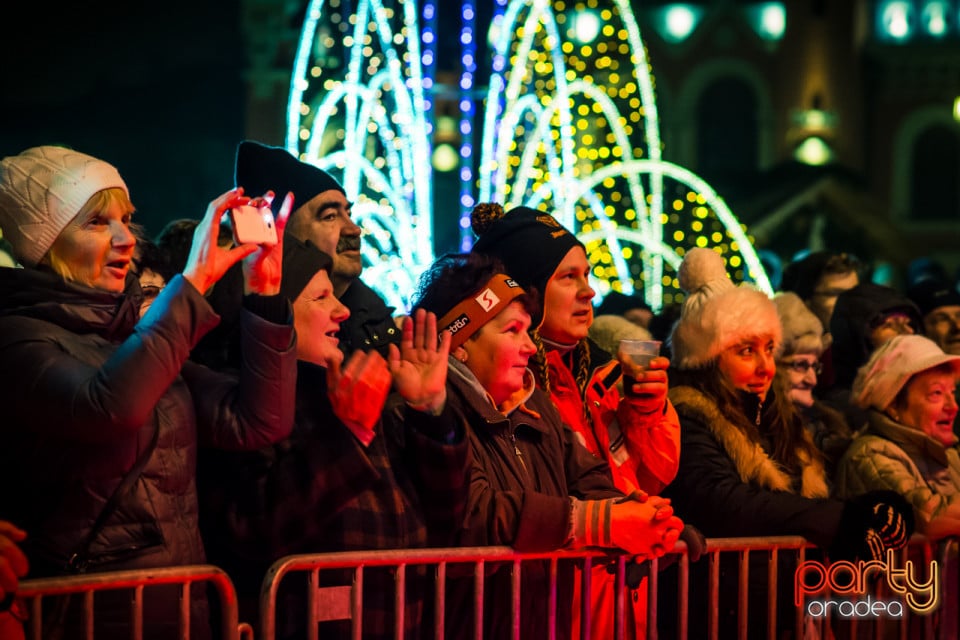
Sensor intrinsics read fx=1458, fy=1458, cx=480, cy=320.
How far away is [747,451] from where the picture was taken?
5387 mm

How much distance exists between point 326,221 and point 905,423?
2.58 metres

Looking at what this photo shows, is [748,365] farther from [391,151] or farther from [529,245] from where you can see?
[391,151]

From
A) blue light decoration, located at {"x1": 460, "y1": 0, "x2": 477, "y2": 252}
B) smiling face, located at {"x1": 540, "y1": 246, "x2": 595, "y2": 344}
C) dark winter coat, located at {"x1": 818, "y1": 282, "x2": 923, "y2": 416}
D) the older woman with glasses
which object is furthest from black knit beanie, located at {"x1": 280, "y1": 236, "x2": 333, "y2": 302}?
blue light decoration, located at {"x1": 460, "y1": 0, "x2": 477, "y2": 252}

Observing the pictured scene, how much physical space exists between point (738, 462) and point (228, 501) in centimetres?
203

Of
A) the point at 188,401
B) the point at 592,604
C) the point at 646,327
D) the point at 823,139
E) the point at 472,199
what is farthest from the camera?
the point at 823,139

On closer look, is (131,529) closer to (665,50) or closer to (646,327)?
(646,327)

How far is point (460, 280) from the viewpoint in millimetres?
4812

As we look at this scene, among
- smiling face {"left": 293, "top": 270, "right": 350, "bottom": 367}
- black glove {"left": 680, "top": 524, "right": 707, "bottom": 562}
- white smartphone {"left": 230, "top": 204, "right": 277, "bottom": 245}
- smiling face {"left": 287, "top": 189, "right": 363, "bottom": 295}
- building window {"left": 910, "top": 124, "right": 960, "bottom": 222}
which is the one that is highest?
building window {"left": 910, "top": 124, "right": 960, "bottom": 222}

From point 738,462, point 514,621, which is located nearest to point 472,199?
point 738,462

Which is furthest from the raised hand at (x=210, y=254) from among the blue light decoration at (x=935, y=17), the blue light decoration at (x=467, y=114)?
the blue light decoration at (x=935, y=17)

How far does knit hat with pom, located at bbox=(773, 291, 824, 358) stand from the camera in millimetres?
6750

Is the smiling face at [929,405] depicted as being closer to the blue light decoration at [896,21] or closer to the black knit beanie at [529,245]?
the black knit beanie at [529,245]

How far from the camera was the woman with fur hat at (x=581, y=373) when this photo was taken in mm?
5055

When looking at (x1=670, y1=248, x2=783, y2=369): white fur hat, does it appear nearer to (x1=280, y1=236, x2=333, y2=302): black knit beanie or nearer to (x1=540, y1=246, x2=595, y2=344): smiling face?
(x1=540, y1=246, x2=595, y2=344): smiling face
